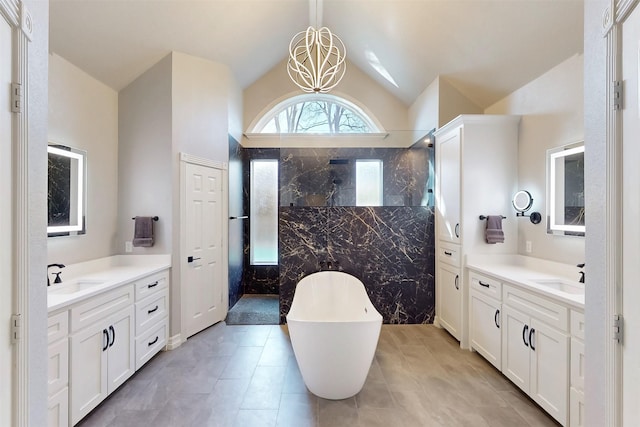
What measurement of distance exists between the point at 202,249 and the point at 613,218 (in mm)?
3622

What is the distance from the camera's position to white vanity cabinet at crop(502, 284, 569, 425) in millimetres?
1970

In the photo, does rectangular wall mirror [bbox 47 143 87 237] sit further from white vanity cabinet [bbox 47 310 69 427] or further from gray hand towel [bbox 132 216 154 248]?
white vanity cabinet [bbox 47 310 69 427]

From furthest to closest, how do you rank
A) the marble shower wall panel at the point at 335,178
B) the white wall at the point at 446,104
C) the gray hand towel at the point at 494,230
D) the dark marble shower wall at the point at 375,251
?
the marble shower wall panel at the point at 335,178
the dark marble shower wall at the point at 375,251
the white wall at the point at 446,104
the gray hand towel at the point at 494,230

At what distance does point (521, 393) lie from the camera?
2.41 metres

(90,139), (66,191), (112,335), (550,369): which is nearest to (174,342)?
(112,335)

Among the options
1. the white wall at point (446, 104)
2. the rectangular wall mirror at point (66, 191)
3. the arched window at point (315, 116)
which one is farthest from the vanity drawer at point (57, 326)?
the white wall at point (446, 104)

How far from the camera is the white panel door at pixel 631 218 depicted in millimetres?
988

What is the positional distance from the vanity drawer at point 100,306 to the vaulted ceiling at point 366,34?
2.16m

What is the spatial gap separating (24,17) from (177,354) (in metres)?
2.96

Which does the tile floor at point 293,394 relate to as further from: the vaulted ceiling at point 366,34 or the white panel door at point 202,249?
the vaulted ceiling at point 366,34

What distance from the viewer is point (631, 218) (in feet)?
3.33

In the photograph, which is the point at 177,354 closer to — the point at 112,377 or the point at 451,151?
the point at 112,377

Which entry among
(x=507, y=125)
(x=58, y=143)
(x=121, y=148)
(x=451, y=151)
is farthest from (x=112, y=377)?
(x=507, y=125)

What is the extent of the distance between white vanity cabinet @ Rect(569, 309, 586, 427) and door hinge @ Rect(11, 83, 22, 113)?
9.60ft
